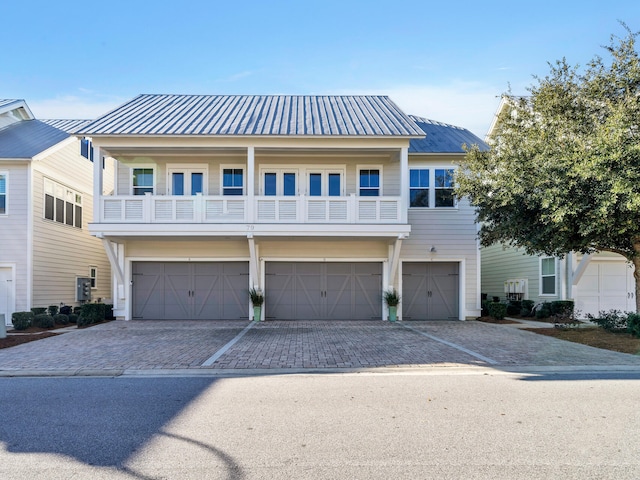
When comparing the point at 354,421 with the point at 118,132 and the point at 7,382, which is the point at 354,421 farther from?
the point at 118,132

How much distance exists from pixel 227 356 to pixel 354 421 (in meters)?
5.18

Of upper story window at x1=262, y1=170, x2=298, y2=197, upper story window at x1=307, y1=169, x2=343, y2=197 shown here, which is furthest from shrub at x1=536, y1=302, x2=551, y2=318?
upper story window at x1=262, y1=170, x2=298, y2=197

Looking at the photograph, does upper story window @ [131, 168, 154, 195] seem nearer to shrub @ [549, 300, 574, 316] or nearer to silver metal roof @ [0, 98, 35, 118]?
silver metal roof @ [0, 98, 35, 118]

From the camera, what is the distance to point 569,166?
11.9 metres

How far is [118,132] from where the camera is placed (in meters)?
16.6

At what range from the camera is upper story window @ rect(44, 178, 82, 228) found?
18.8 m

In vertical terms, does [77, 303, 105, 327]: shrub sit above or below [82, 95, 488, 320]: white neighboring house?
below

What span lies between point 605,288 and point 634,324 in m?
6.45

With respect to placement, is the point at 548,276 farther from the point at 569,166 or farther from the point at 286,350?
the point at 286,350

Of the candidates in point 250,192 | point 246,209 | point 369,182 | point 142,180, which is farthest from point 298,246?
point 142,180

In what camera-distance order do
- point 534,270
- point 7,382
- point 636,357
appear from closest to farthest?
point 7,382 → point 636,357 → point 534,270

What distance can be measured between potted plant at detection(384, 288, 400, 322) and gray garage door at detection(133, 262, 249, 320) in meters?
5.31

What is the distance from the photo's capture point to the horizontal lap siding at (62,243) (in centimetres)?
1809

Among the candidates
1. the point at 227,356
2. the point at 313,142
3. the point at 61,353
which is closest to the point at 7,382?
the point at 61,353
